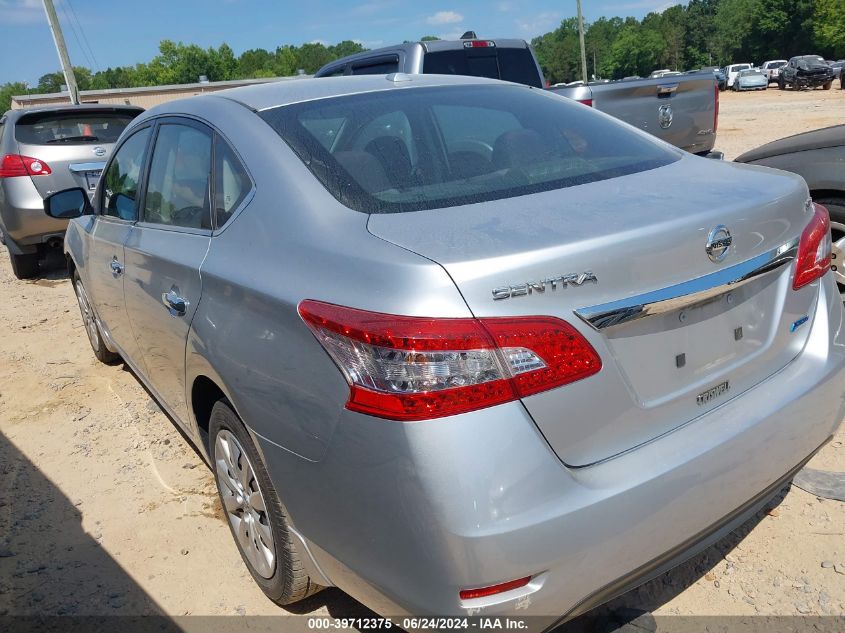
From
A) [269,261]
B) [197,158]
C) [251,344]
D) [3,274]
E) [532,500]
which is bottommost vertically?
[3,274]

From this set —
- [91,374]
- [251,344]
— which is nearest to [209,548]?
[251,344]

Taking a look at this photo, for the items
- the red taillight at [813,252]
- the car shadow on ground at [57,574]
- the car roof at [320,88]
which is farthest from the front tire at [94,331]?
the red taillight at [813,252]

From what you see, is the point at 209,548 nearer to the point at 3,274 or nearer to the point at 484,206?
the point at 484,206

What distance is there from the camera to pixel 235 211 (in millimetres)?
2377

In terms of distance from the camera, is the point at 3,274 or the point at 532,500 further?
the point at 3,274

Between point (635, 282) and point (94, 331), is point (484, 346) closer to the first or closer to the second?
point (635, 282)

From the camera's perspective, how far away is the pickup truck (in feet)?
22.5

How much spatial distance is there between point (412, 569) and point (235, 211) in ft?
4.34

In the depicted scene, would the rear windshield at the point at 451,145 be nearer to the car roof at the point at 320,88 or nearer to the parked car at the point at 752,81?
the car roof at the point at 320,88

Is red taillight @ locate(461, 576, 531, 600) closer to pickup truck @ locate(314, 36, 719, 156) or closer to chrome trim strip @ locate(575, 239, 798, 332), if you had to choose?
chrome trim strip @ locate(575, 239, 798, 332)

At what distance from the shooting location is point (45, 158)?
24.9 ft

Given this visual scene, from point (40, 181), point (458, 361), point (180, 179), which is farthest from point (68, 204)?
point (40, 181)

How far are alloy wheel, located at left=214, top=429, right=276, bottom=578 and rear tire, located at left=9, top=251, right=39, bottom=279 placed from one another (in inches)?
270

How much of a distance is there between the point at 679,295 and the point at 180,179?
6.75 ft
